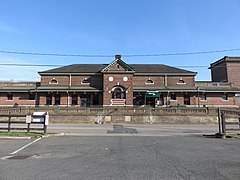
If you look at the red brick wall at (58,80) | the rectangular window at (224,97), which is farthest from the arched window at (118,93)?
the rectangular window at (224,97)

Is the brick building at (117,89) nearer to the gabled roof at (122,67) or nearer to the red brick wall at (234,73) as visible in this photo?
the gabled roof at (122,67)

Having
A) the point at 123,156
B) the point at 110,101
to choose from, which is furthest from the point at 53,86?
the point at 123,156

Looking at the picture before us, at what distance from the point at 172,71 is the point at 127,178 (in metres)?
39.9

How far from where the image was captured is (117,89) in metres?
38.8

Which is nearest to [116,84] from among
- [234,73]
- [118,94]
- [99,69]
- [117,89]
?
[117,89]

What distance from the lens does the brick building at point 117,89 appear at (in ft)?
126

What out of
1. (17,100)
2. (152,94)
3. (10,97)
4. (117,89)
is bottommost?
(17,100)

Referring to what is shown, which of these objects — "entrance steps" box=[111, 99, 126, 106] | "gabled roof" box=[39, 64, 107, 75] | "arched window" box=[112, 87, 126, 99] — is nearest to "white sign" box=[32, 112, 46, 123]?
"entrance steps" box=[111, 99, 126, 106]

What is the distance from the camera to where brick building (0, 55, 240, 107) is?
3838 centimetres

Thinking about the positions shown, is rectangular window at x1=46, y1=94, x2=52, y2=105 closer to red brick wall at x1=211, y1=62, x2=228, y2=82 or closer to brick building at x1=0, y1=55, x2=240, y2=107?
brick building at x1=0, y1=55, x2=240, y2=107

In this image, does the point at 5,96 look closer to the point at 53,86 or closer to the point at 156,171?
the point at 53,86

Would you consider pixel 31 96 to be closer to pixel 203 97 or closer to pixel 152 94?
pixel 152 94

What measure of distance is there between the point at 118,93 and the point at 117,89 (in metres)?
0.76

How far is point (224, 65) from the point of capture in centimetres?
5444
